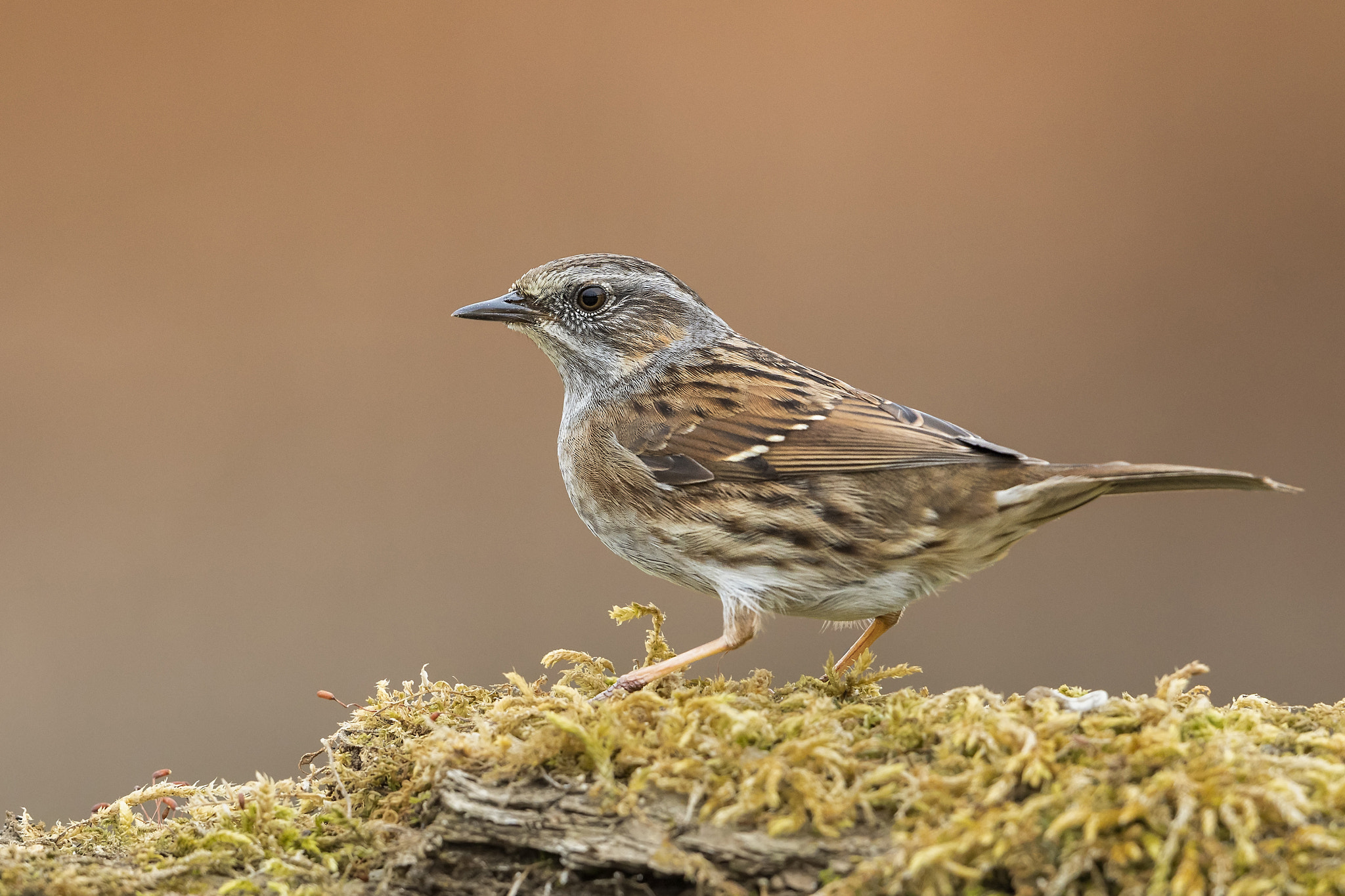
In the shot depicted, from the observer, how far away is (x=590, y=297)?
14.6 feet

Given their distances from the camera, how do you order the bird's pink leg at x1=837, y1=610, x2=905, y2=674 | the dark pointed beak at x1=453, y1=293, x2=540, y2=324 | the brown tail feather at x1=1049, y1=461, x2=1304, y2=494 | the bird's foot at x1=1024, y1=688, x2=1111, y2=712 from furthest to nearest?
the dark pointed beak at x1=453, y1=293, x2=540, y2=324, the bird's pink leg at x1=837, y1=610, x2=905, y2=674, the brown tail feather at x1=1049, y1=461, x2=1304, y2=494, the bird's foot at x1=1024, y1=688, x2=1111, y2=712

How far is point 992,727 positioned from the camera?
8.20 feet

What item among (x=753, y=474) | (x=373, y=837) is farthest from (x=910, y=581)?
(x=373, y=837)

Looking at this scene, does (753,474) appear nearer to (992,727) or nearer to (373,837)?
(992,727)

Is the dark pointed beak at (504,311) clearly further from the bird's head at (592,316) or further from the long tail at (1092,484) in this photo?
the long tail at (1092,484)

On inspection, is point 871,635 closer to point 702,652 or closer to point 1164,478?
point 702,652

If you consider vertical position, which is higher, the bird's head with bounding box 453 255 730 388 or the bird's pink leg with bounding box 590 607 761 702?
the bird's head with bounding box 453 255 730 388

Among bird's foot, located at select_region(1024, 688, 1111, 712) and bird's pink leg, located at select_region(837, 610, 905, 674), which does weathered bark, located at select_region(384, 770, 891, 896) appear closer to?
bird's foot, located at select_region(1024, 688, 1111, 712)

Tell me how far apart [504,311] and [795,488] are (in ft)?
5.29

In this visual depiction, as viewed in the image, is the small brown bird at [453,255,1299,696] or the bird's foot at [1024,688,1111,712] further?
the small brown bird at [453,255,1299,696]

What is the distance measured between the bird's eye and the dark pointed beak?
7.9 inches

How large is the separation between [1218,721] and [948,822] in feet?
3.25

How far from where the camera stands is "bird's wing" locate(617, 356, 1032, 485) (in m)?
3.57

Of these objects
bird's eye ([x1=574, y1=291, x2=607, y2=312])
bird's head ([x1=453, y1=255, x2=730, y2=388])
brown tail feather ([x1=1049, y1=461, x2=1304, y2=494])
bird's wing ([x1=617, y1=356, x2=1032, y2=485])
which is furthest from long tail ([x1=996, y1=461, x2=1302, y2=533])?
bird's eye ([x1=574, y1=291, x2=607, y2=312])
